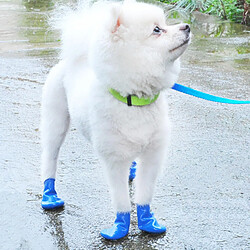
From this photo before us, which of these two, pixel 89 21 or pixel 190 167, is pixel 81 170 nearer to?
pixel 190 167

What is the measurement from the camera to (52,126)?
321cm

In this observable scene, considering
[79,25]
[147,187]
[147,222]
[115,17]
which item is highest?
[115,17]

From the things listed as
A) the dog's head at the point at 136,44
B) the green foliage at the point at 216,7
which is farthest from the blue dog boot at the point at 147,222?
the green foliage at the point at 216,7

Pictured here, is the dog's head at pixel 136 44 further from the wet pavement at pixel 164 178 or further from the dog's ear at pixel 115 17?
the wet pavement at pixel 164 178

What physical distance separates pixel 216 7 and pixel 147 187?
27.9 ft

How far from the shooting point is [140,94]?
251 cm

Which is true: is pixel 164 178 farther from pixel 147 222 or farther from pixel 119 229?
pixel 119 229

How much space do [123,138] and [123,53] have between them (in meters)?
0.51

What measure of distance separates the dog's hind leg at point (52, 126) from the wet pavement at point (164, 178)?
4.6 inches

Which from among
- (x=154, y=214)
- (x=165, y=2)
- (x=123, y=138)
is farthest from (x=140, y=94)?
(x=165, y=2)

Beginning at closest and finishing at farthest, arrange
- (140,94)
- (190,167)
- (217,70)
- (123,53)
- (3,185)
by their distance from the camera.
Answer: (123,53)
(140,94)
(3,185)
(190,167)
(217,70)

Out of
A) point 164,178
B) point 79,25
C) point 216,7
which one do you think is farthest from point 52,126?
point 216,7

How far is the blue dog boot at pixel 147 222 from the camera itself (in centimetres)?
285

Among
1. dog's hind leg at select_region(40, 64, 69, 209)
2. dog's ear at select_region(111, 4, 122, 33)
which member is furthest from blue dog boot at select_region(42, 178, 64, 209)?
dog's ear at select_region(111, 4, 122, 33)
